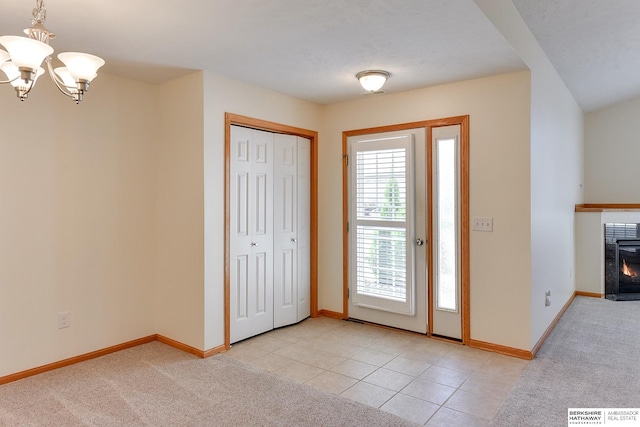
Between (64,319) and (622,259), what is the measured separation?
6.56m

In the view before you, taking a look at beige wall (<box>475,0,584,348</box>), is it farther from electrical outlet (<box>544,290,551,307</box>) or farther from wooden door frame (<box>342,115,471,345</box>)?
wooden door frame (<box>342,115,471,345</box>)

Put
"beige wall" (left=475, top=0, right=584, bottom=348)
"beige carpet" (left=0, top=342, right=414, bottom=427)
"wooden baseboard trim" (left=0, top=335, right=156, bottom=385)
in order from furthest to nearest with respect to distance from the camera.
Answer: "beige wall" (left=475, top=0, right=584, bottom=348), "wooden baseboard trim" (left=0, top=335, right=156, bottom=385), "beige carpet" (left=0, top=342, right=414, bottom=427)

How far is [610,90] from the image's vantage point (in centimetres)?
513

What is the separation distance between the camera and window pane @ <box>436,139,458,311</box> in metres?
3.71

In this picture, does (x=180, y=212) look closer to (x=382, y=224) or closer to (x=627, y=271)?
(x=382, y=224)

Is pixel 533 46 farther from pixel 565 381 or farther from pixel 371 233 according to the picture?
pixel 565 381

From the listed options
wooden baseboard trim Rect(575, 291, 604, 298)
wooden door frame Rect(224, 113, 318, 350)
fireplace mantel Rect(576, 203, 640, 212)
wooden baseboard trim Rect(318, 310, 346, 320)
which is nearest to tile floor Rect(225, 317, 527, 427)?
wooden baseboard trim Rect(318, 310, 346, 320)

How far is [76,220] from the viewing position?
3271 mm

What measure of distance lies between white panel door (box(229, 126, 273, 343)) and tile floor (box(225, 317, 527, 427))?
0.84 feet

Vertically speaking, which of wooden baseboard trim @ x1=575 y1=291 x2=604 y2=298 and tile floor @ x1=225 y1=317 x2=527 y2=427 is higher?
wooden baseboard trim @ x1=575 y1=291 x2=604 y2=298

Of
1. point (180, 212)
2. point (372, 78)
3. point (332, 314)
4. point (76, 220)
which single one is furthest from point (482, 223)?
point (76, 220)

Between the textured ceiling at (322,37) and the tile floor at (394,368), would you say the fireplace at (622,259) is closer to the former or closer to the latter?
the textured ceiling at (322,37)

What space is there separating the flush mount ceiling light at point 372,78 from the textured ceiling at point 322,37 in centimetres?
7

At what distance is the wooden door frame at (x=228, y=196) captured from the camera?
3.53 metres
